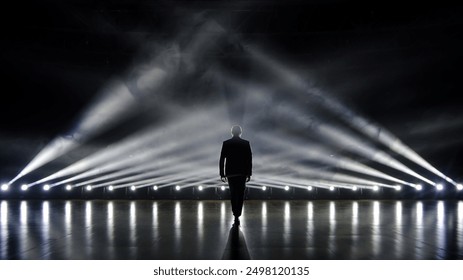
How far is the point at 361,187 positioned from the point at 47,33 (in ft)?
28.2

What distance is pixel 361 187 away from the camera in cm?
1088

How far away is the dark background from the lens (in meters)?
10.5

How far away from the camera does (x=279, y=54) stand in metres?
12.0

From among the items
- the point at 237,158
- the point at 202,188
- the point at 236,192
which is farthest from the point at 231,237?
the point at 202,188

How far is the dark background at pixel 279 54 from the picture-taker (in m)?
10.5

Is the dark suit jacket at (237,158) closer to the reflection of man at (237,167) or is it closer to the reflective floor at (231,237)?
the reflection of man at (237,167)

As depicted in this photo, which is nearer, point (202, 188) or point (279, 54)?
point (202, 188)

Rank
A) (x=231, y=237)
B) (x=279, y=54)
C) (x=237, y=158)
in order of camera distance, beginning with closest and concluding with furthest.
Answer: (x=231, y=237) → (x=237, y=158) → (x=279, y=54)

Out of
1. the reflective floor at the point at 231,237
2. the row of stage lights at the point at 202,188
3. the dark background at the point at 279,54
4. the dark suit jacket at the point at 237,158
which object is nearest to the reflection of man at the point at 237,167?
the dark suit jacket at the point at 237,158

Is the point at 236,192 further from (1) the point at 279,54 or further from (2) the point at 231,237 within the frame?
(1) the point at 279,54

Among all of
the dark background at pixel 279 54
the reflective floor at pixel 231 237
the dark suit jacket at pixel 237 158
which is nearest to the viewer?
the reflective floor at pixel 231 237

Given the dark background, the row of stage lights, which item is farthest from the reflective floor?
the dark background
